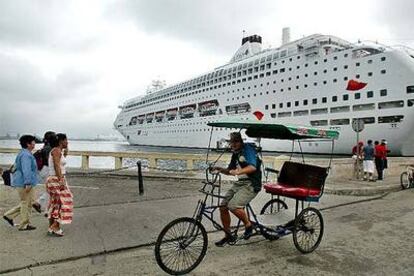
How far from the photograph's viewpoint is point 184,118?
62.1m

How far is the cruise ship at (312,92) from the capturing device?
33688 mm

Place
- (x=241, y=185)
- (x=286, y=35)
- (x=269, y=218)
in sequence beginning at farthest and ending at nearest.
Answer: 1. (x=286, y=35)
2. (x=269, y=218)
3. (x=241, y=185)

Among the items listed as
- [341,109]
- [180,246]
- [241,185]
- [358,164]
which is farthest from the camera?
[341,109]

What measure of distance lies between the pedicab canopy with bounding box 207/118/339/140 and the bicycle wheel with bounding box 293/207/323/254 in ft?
3.69

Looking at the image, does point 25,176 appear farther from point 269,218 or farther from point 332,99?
point 332,99

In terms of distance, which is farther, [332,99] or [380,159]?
[332,99]

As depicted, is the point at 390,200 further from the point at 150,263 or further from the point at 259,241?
the point at 150,263

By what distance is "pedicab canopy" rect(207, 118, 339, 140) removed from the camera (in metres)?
5.20

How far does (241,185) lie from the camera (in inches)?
186

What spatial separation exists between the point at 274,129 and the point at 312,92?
37.2 meters

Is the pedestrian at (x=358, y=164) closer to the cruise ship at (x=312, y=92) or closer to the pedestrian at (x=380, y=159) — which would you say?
the pedestrian at (x=380, y=159)

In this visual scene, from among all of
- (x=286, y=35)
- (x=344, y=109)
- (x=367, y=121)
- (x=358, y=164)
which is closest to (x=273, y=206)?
(x=358, y=164)

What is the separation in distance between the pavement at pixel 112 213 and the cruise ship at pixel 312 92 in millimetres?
23990

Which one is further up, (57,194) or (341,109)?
(341,109)
